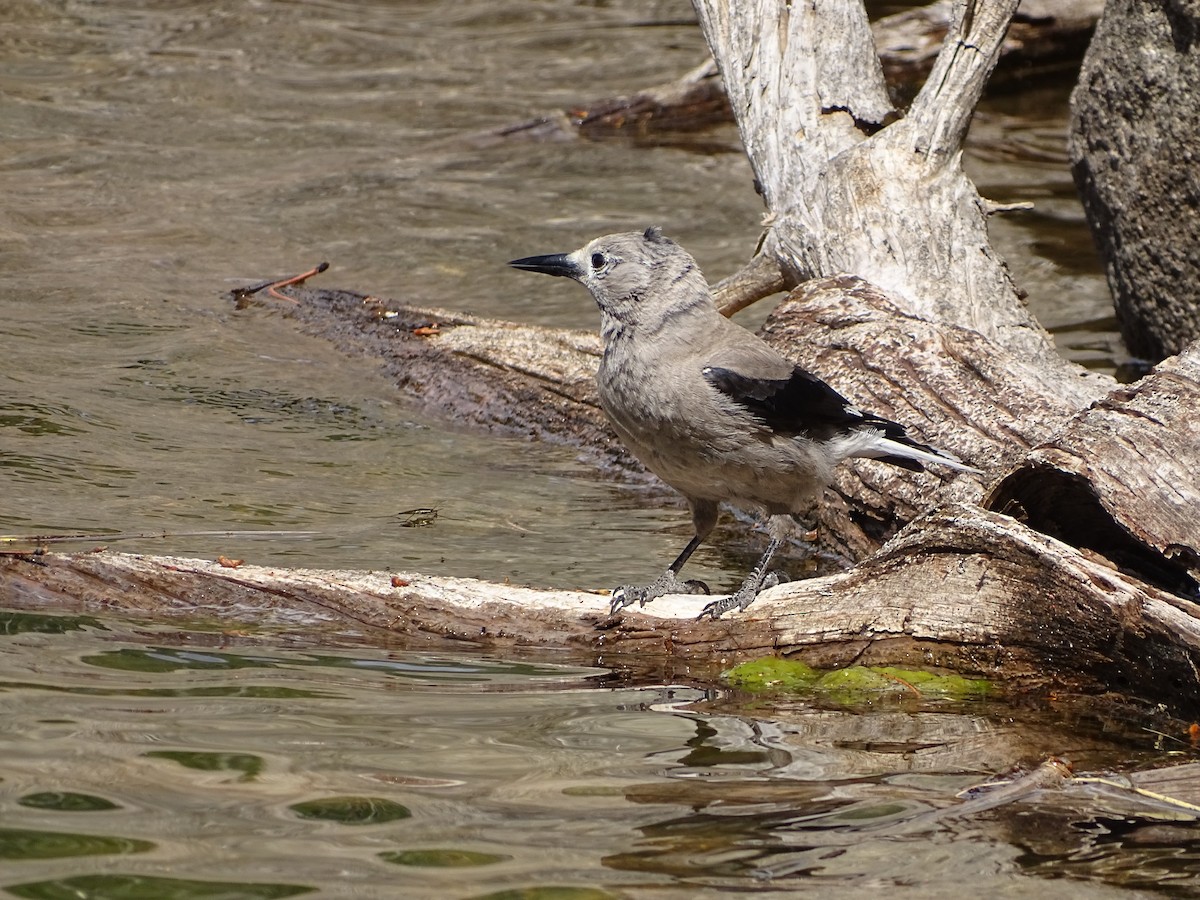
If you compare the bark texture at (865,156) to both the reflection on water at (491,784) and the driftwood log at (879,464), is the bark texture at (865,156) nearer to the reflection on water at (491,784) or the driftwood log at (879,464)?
the driftwood log at (879,464)

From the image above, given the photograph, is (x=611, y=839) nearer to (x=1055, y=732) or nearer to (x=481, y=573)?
(x=1055, y=732)

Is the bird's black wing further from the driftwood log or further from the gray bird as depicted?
the driftwood log

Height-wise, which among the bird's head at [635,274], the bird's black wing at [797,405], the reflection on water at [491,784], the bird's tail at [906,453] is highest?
the bird's head at [635,274]

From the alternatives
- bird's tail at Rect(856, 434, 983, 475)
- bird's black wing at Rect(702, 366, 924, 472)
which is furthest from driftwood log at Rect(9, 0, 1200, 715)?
bird's black wing at Rect(702, 366, 924, 472)

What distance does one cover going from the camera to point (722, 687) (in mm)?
4031

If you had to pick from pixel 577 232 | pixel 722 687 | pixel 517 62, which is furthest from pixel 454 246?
pixel 722 687

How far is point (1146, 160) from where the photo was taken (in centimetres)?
679

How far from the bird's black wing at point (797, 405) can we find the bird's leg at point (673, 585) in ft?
1.45

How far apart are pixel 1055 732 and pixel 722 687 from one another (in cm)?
87

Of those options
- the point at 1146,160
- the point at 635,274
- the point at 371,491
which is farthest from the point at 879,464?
the point at 1146,160

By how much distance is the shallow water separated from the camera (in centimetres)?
542

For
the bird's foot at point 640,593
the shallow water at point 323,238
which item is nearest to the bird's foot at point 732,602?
the bird's foot at point 640,593

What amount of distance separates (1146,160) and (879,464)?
247 cm

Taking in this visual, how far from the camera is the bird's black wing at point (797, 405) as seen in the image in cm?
468
